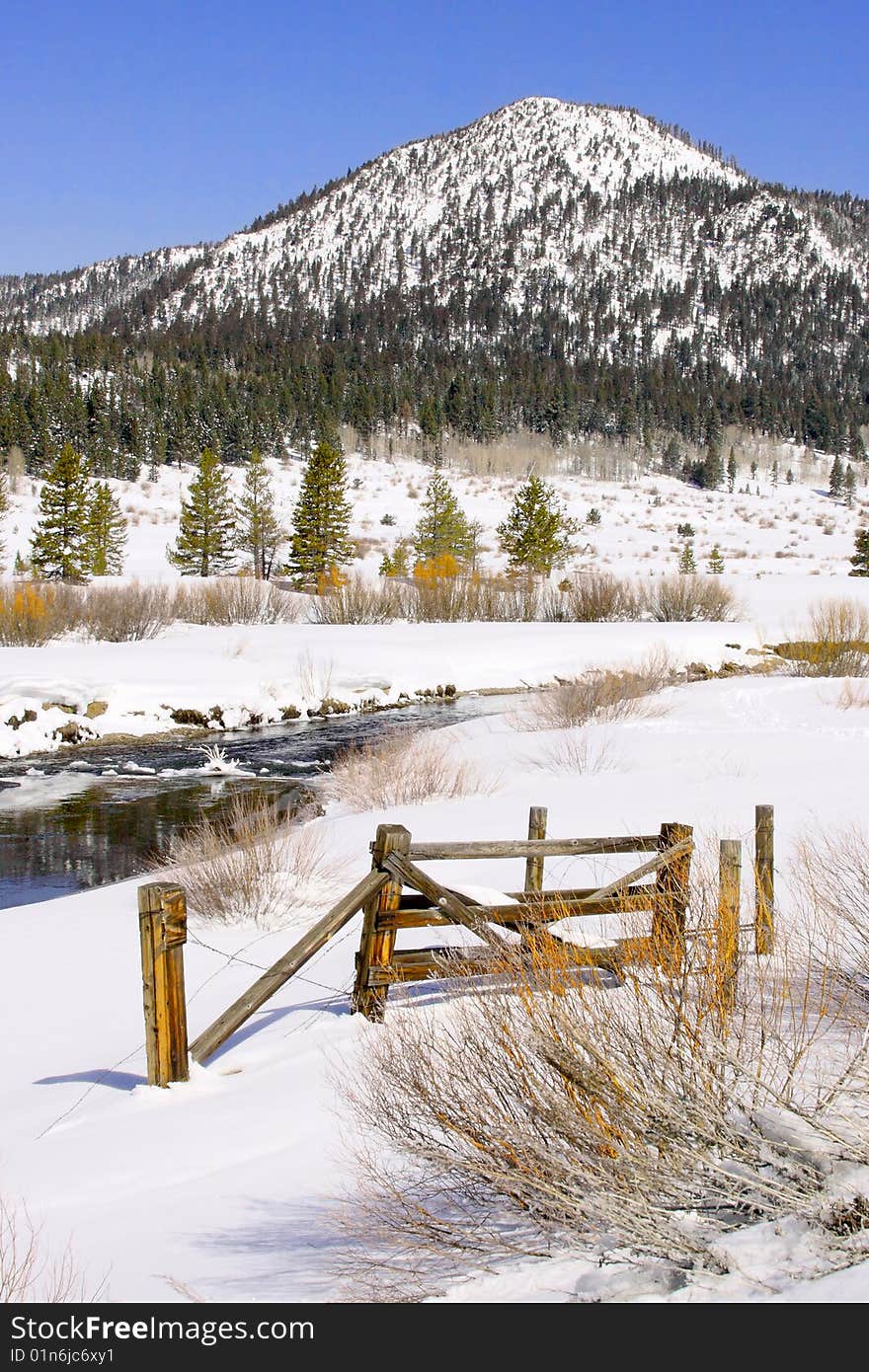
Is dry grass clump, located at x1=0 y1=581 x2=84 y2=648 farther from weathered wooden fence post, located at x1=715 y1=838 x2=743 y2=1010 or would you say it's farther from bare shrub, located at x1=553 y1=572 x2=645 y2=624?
weathered wooden fence post, located at x1=715 y1=838 x2=743 y2=1010

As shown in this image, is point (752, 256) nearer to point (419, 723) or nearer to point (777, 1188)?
point (419, 723)

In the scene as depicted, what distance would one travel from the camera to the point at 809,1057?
3799mm

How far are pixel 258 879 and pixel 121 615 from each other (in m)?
25.3

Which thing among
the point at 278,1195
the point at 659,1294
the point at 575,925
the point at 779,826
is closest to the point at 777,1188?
the point at 659,1294

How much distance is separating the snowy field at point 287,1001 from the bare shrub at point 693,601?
1157cm

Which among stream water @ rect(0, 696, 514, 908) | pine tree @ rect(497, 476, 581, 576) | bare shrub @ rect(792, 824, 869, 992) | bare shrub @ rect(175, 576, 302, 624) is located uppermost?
pine tree @ rect(497, 476, 581, 576)

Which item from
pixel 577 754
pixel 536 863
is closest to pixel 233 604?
pixel 577 754

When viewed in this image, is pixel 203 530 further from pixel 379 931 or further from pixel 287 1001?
pixel 379 931

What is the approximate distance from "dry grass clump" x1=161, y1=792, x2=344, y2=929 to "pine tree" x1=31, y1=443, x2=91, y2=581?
3918 cm

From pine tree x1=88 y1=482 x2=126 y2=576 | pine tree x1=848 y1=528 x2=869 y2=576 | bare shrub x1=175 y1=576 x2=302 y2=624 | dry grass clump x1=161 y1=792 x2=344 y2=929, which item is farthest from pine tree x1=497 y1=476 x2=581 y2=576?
dry grass clump x1=161 y1=792 x2=344 y2=929

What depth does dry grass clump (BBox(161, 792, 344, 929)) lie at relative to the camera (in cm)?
831

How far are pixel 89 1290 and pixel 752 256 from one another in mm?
180967

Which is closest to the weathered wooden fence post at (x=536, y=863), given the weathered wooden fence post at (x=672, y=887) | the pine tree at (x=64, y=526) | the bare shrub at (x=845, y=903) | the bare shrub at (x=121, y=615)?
the weathered wooden fence post at (x=672, y=887)

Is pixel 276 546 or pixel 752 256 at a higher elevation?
pixel 752 256
